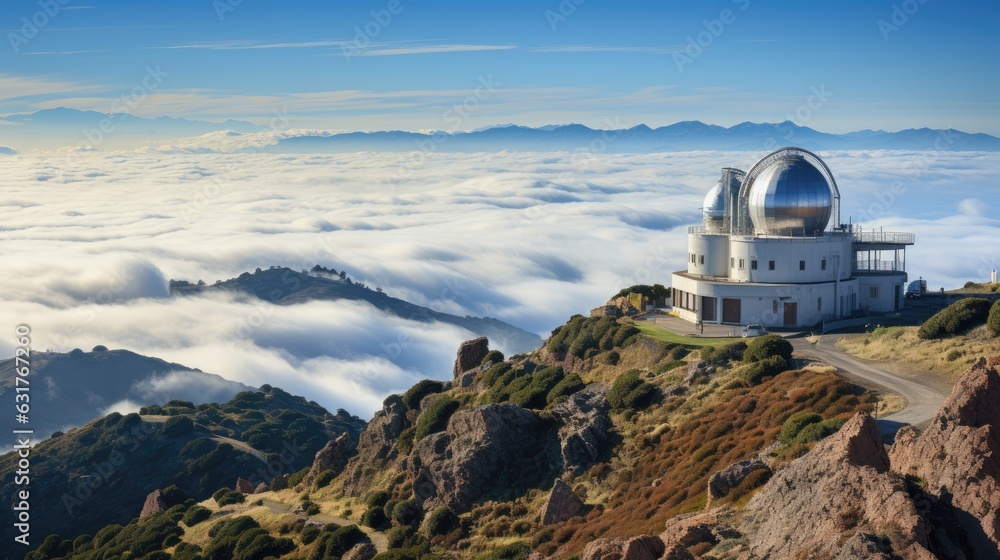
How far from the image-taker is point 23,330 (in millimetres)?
56281

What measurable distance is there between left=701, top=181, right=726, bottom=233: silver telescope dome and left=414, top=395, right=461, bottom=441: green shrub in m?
19.2

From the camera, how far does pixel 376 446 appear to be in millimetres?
52969

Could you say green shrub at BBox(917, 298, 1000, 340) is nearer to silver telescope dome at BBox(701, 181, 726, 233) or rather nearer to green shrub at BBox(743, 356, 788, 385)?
green shrub at BBox(743, 356, 788, 385)

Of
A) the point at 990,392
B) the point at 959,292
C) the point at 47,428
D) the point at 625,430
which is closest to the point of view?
the point at 990,392

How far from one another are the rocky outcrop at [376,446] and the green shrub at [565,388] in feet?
31.2

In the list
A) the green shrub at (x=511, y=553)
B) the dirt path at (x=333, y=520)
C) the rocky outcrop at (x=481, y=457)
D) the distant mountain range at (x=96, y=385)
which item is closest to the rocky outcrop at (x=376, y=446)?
A: the dirt path at (x=333, y=520)

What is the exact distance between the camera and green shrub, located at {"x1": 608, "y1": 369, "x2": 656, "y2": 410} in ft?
137

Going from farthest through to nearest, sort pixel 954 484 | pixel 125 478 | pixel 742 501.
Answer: pixel 125 478 < pixel 742 501 < pixel 954 484

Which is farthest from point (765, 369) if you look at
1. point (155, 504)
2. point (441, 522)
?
point (155, 504)

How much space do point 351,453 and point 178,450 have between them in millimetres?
43037

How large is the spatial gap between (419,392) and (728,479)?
31571 millimetres

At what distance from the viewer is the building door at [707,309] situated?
54.6 m

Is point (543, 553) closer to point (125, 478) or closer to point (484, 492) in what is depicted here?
point (484, 492)

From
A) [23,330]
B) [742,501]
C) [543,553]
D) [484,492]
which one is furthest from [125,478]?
[742,501]
